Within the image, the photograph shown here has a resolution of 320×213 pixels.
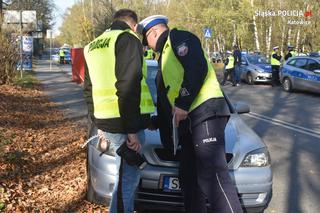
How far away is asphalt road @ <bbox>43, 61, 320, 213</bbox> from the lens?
5715 mm

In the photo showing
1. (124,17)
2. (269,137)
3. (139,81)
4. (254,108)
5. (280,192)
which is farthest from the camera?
(254,108)

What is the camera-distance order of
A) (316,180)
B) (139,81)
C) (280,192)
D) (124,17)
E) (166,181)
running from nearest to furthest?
(139,81), (124,17), (166,181), (280,192), (316,180)

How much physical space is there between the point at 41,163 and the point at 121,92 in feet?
12.6

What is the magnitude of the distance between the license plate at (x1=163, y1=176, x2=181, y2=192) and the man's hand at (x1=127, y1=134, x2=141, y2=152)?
93 centimetres

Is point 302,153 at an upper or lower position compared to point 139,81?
lower

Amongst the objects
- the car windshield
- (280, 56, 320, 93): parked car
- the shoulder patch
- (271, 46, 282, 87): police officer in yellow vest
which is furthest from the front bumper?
the car windshield

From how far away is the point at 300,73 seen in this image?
19531mm

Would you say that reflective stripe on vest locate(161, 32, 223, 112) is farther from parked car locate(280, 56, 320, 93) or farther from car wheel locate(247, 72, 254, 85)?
car wheel locate(247, 72, 254, 85)

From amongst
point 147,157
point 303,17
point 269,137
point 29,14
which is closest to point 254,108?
point 269,137

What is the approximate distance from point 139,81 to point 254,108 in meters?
11.5

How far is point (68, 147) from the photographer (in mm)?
7852

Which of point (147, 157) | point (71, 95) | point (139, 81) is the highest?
point (139, 81)

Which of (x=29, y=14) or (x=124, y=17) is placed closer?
(x=124, y=17)

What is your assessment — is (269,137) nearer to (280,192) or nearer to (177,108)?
(280,192)
